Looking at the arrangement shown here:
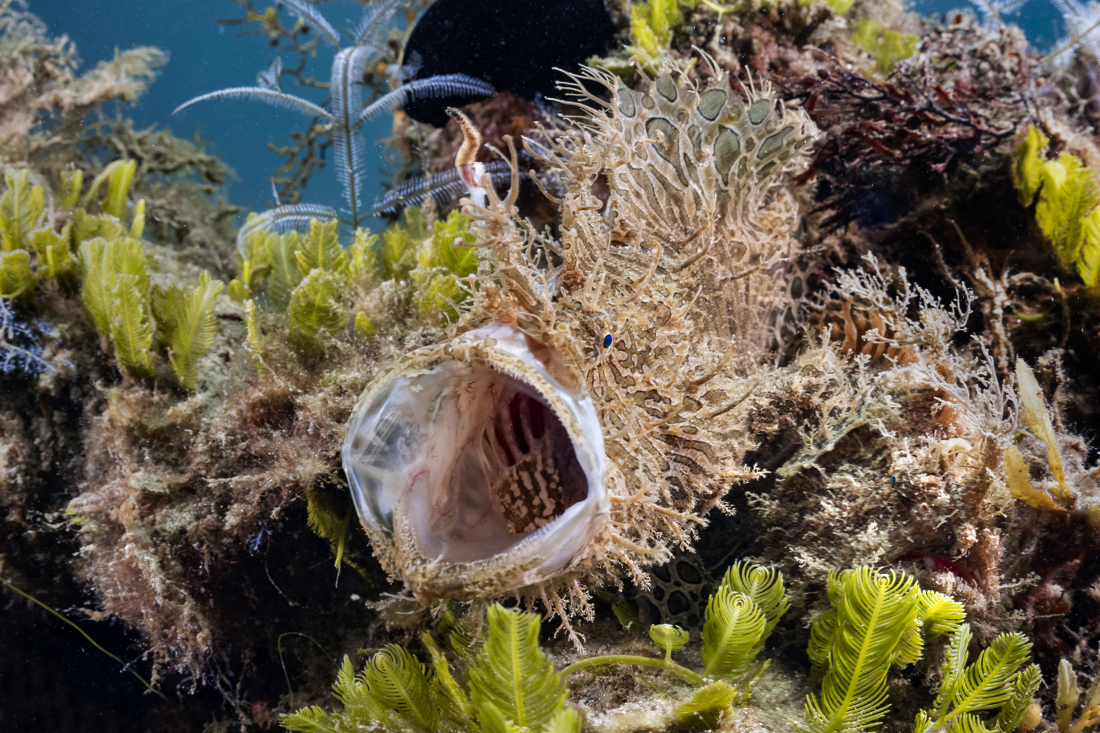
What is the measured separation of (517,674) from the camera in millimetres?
1492

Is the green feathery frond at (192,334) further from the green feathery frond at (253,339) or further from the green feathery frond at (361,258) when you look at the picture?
the green feathery frond at (361,258)

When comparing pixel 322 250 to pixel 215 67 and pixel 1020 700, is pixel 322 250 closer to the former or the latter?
pixel 1020 700

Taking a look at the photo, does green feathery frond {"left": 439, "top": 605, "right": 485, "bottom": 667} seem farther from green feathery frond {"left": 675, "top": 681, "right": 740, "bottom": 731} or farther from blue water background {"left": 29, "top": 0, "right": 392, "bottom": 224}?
blue water background {"left": 29, "top": 0, "right": 392, "bottom": 224}

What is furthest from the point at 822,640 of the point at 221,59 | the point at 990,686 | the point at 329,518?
the point at 221,59

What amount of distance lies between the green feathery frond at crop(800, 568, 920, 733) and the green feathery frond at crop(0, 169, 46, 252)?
460 cm

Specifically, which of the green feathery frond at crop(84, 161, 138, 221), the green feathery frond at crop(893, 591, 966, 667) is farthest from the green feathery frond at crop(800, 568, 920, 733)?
the green feathery frond at crop(84, 161, 138, 221)

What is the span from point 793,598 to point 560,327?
5.46ft

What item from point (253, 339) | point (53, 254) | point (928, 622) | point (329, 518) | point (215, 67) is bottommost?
point (928, 622)

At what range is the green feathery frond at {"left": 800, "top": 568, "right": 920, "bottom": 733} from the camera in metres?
1.78

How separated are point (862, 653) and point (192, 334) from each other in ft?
10.9

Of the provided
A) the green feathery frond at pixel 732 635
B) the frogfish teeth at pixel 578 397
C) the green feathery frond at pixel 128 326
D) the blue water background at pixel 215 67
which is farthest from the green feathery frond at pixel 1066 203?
the green feathery frond at pixel 128 326

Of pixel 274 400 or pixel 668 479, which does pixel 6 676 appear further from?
pixel 668 479

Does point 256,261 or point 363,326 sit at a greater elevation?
point 256,261

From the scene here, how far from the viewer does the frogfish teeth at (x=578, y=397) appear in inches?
59.8
